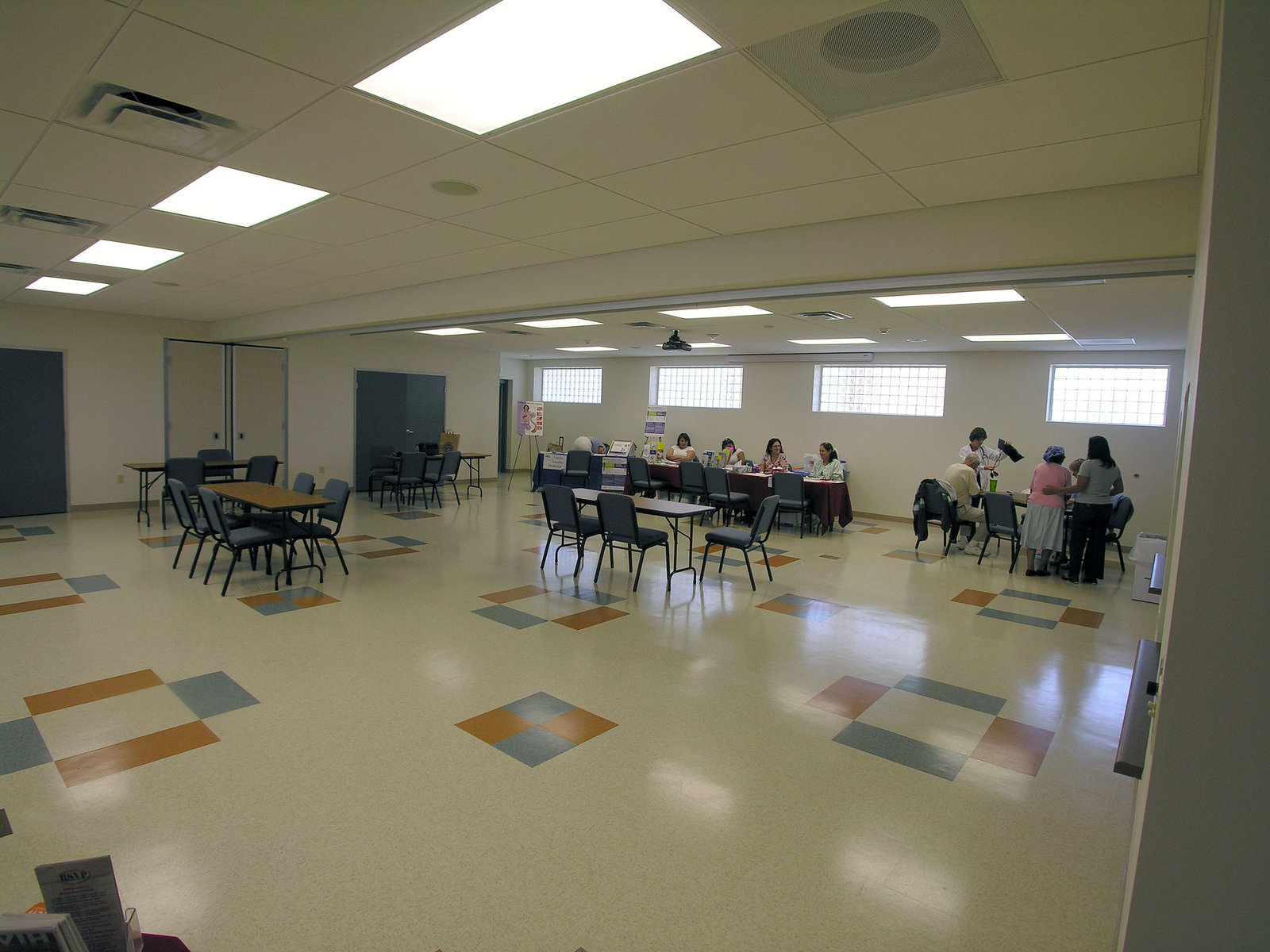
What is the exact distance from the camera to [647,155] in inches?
119

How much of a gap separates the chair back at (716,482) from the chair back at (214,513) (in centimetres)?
606

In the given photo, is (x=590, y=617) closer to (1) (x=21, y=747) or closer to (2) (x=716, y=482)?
(1) (x=21, y=747)

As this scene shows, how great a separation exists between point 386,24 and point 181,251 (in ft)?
14.8

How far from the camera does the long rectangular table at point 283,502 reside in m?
5.96

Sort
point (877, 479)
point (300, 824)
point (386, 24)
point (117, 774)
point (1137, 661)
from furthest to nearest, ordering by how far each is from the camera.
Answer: point (877, 479), point (117, 774), point (300, 824), point (1137, 661), point (386, 24)

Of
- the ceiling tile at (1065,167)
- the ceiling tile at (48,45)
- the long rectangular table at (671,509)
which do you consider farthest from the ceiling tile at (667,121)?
the long rectangular table at (671,509)

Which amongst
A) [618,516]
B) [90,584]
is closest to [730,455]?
[618,516]

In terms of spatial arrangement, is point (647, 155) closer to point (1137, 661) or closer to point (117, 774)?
point (1137, 661)

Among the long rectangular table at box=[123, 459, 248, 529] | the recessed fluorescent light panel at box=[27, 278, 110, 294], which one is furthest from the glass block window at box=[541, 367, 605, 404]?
the recessed fluorescent light panel at box=[27, 278, 110, 294]

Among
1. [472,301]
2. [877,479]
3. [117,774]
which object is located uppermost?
[472,301]

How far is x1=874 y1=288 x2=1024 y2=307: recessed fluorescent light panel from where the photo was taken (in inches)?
213

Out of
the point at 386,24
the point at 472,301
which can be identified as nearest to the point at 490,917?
the point at 386,24

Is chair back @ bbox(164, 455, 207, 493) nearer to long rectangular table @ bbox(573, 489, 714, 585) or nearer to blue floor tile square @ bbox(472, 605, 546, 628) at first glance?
long rectangular table @ bbox(573, 489, 714, 585)

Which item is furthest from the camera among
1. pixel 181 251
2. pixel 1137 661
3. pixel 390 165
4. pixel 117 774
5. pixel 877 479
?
pixel 877 479
